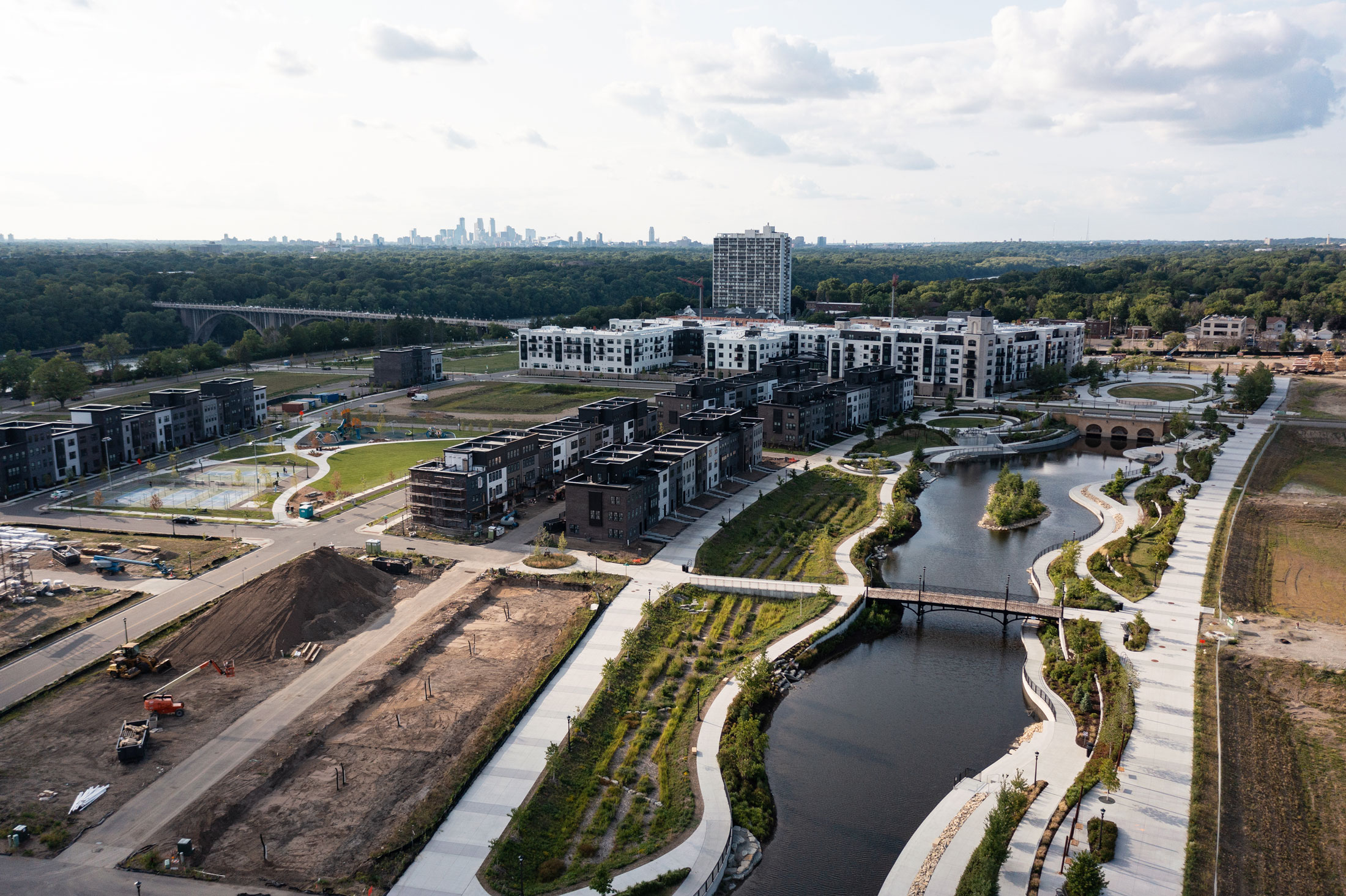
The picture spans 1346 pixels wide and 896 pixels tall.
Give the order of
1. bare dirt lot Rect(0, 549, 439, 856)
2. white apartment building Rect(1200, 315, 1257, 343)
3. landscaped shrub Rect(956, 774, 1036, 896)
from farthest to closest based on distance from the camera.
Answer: white apartment building Rect(1200, 315, 1257, 343) < bare dirt lot Rect(0, 549, 439, 856) < landscaped shrub Rect(956, 774, 1036, 896)

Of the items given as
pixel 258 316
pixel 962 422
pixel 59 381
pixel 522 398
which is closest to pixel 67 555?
pixel 59 381

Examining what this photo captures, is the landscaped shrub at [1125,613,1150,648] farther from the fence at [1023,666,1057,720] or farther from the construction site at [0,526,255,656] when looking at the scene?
the construction site at [0,526,255,656]

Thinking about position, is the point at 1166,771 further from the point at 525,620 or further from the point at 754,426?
the point at 754,426

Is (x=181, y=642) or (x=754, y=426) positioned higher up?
(x=754, y=426)

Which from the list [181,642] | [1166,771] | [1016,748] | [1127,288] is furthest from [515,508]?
[1127,288]

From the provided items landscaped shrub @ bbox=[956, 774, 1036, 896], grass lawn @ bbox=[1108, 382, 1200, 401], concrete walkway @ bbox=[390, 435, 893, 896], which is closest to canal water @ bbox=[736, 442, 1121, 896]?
concrete walkway @ bbox=[390, 435, 893, 896]
